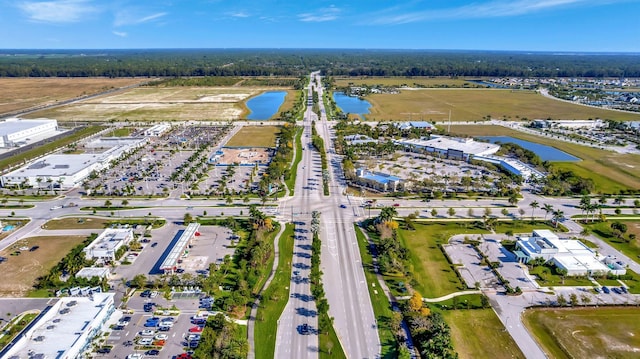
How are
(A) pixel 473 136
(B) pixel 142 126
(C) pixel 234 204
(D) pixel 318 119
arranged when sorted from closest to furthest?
(C) pixel 234 204 < (A) pixel 473 136 < (B) pixel 142 126 < (D) pixel 318 119

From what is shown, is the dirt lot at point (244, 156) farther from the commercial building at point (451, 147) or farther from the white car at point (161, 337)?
the white car at point (161, 337)

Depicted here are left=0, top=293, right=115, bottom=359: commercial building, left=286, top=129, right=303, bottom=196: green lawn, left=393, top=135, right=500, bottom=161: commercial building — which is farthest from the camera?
left=393, top=135, right=500, bottom=161: commercial building

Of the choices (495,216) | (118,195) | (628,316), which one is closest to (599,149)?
(495,216)

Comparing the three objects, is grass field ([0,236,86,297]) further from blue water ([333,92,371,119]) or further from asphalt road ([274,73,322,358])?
blue water ([333,92,371,119])

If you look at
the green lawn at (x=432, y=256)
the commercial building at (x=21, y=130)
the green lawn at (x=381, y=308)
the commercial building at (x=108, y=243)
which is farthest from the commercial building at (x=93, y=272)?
the commercial building at (x=21, y=130)

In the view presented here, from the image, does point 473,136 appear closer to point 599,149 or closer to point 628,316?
point 599,149

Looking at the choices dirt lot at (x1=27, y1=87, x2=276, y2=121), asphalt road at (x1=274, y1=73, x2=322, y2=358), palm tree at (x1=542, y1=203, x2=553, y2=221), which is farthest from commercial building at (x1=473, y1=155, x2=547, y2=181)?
dirt lot at (x1=27, y1=87, x2=276, y2=121)

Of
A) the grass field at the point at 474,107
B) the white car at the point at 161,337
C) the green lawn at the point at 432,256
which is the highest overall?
the grass field at the point at 474,107
